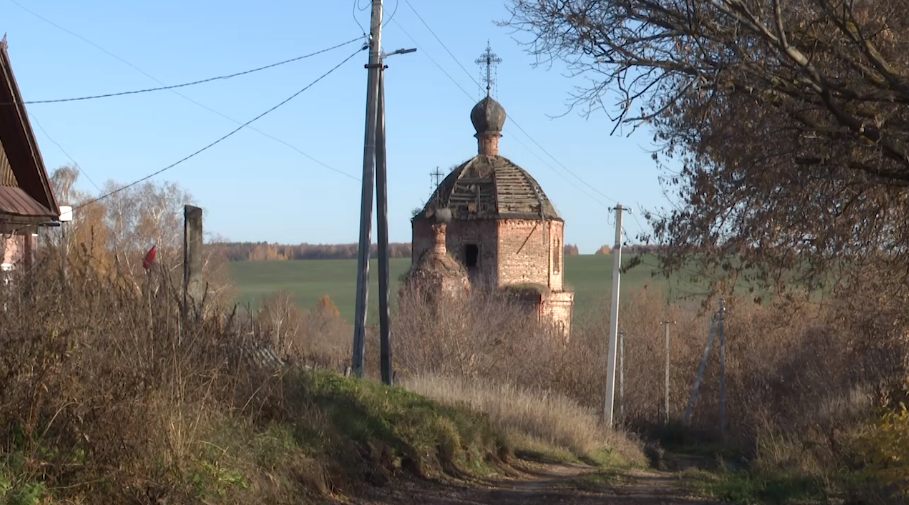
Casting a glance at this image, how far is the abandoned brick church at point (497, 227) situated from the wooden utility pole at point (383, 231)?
22639 mm

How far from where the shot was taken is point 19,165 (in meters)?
15.5

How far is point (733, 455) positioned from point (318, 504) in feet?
58.7

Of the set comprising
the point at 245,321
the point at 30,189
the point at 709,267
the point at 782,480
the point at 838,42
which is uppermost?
the point at 838,42

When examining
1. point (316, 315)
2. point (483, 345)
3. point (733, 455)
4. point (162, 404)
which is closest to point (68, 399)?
point (162, 404)

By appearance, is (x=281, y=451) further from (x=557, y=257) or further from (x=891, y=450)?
(x=557, y=257)

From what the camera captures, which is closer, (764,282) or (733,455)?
(764,282)

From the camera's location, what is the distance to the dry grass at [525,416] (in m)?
17.3

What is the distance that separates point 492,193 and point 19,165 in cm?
2744

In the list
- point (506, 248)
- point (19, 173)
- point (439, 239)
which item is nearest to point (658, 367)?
point (506, 248)

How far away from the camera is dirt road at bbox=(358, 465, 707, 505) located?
35.6 ft

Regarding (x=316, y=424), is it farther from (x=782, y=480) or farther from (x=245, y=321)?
(x=782, y=480)

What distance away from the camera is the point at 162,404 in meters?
7.86

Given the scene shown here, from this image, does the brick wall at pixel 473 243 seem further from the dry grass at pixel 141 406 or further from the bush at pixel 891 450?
the bush at pixel 891 450

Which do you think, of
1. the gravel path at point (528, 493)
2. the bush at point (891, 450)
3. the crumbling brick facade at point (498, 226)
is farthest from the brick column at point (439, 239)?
the bush at point (891, 450)
